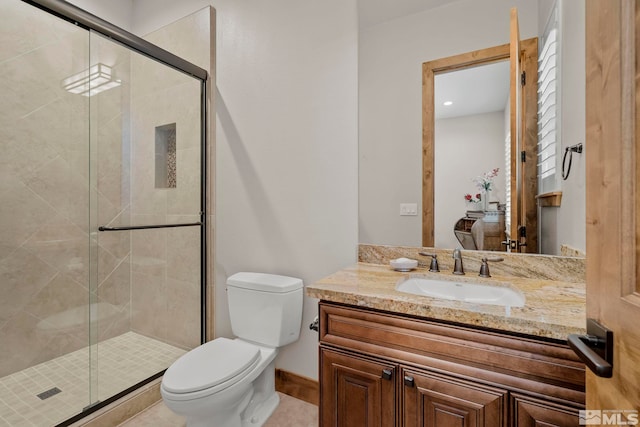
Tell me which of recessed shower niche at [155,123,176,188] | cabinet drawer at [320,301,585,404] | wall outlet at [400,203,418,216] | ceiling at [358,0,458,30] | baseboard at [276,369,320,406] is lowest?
baseboard at [276,369,320,406]

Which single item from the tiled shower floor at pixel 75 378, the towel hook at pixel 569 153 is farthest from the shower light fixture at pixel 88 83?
the towel hook at pixel 569 153

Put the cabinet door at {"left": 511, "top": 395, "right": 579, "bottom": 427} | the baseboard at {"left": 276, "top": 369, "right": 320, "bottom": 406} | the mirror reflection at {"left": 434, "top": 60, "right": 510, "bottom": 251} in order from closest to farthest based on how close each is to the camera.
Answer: the cabinet door at {"left": 511, "top": 395, "right": 579, "bottom": 427} → the mirror reflection at {"left": 434, "top": 60, "right": 510, "bottom": 251} → the baseboard at {"left": 276, "top": 369, "right": 320, "bottom": 406}

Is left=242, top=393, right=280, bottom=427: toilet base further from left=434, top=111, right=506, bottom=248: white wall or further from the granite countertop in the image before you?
left=434, top=111, right=506, bottom=248: white wall

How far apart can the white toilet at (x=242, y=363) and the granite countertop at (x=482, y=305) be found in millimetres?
489

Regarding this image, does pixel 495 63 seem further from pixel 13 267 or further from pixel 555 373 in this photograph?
pixel 13 267

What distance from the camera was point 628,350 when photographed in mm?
464

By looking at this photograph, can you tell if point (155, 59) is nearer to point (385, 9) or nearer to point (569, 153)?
point (385, 9)

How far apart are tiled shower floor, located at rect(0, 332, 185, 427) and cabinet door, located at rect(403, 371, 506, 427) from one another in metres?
1.67

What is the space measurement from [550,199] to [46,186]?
2870 mm

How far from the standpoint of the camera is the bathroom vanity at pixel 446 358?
2.74ft

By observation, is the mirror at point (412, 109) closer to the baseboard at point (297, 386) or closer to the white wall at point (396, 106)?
the white wall at point (396, 106)

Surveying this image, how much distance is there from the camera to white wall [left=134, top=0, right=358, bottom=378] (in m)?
1.72

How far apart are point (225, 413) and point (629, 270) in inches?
62.2

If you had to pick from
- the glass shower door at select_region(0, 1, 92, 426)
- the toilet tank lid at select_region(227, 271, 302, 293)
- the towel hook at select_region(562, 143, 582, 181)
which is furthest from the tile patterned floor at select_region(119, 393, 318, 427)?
the towel hook at select_region(562, 143, 582, 181)
